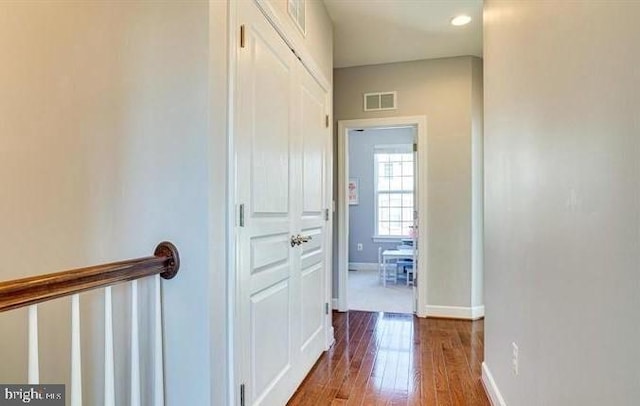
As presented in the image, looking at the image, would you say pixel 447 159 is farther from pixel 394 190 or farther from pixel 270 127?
pixel 394 190

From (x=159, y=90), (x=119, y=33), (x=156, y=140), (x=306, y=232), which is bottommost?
(x=306, y=232)

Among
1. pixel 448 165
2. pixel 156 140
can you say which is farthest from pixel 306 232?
pixel 448 165

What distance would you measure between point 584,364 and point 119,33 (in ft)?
6.64

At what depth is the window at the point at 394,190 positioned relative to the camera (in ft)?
23.9

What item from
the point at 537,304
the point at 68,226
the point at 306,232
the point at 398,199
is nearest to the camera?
the point at 537,304

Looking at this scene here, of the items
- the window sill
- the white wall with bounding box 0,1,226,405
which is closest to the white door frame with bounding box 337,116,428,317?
the white wall with bounding box 0,1,226,405

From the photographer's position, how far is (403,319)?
398 centimetres

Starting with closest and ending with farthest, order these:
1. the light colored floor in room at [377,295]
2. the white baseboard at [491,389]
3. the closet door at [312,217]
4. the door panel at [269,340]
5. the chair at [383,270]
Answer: the door panel at [269,340] → the white baseboard at [491,389] → the closet door at [312,217] → the light colored floor in room at [377,295] → the chair at [383,270]

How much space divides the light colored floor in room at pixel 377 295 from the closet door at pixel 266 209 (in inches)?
89.3

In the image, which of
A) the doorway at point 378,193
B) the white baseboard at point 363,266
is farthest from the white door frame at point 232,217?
the white baseboard at point 363,266

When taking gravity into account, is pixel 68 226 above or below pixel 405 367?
above

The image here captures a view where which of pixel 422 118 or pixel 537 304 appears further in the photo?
pixel 422 118

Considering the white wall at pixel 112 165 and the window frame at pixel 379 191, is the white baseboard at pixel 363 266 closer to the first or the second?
the window frame at pixel 379 191

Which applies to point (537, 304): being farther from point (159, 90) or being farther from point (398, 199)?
point (398, 199)
